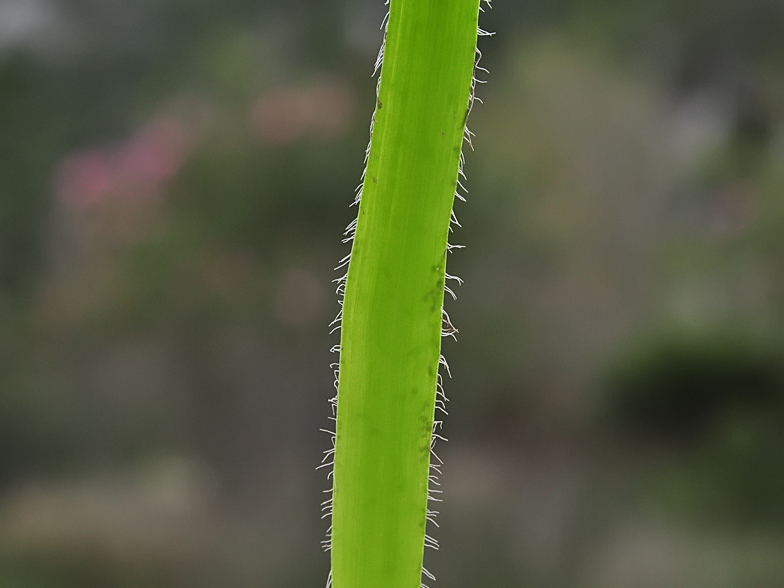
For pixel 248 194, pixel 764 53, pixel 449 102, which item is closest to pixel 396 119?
pixel 449 102

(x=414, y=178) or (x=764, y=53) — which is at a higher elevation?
(x=764, y=53)

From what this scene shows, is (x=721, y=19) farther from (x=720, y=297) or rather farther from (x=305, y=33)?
(x=305, y=33)

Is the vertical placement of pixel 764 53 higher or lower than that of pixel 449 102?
higher

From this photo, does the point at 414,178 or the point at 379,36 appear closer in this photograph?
the point at 414,178

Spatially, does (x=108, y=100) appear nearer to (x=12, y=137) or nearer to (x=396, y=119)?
(x=12, y=137)

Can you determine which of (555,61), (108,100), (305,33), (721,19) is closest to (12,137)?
(108,100)

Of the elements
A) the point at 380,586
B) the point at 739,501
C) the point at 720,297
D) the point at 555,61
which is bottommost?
the point at 380,586
